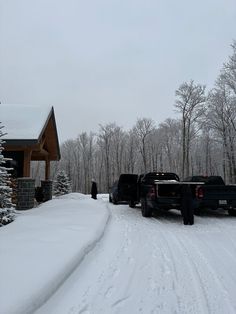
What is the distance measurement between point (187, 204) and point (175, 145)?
52.8m

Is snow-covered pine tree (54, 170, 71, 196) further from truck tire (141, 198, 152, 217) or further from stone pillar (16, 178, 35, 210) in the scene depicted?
truck tire (141, 198, 152, 217)

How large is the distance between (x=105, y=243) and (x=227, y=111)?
104 ft

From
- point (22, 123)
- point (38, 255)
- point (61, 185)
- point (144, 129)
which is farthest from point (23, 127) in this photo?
point (144, 129)

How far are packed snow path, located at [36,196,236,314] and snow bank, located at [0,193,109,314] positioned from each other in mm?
193

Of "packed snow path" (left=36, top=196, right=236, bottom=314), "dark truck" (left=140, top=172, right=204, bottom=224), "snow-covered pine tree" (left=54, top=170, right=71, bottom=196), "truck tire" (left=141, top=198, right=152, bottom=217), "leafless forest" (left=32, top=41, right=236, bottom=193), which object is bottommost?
"packed snow path" (left=36, top=196, right=236, bottom=314)

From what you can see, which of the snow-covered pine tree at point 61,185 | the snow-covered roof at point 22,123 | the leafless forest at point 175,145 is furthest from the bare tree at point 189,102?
the snow-covered roof at point 22,123

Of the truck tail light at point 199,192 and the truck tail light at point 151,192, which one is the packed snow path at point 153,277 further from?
the truck tail light at point 199,192

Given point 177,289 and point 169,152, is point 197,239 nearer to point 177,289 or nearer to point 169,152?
point 177,289

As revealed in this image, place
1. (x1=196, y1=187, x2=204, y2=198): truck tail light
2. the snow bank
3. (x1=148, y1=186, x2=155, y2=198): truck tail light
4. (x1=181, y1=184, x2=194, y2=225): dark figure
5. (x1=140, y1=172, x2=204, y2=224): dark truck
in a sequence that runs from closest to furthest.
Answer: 1. the snow bank
2. (x1=181, y1=184, x2=194, y2=225): dark figure
3. (x1=140, y1=172, x2=204, y2=224): dark truck
4. (x1=148, y1=186, x2=155, y2=198): truck tail light
5. (x1=196, y1=187, x2=204, y2=198): truck tail light

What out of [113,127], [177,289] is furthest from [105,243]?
[113,127]

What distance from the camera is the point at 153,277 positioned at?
5902 mm

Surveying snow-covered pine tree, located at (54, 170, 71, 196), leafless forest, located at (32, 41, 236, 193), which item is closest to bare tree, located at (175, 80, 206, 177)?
leafless forest, located at (32, 41, 236, 193)

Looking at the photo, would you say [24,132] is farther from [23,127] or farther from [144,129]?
[144,129]

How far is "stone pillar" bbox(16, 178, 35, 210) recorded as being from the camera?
15.7 metres
